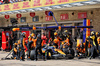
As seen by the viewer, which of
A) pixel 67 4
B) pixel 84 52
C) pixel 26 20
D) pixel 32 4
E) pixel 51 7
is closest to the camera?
pixel 84 52

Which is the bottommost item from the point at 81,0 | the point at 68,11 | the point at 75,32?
the point at 75,32

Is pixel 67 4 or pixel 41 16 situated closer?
pixel 67 4

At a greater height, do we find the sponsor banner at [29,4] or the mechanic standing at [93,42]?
the sponsor banner at [29,4]

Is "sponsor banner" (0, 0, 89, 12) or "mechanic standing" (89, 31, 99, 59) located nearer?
"mechanic standing" (89, 31, 99, 59)

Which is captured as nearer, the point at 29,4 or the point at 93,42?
the point at 93,42

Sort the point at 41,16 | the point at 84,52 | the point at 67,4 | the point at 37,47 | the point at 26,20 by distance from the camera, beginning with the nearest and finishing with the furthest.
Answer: the point at 37,47, the point at 84,52, the point at 67,4, the point at 41,16, the point at 26,20

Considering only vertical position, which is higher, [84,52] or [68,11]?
[68,11]

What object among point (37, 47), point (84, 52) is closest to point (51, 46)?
point (37, 47)

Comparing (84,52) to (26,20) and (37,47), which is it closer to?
(37,47)

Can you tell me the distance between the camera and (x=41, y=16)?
26672mm

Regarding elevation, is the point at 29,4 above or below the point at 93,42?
above

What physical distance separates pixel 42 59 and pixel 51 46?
1068mm

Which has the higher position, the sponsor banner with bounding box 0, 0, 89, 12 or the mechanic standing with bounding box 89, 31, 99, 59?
the sponsor banner with bounding box 0, 0, 89, 12

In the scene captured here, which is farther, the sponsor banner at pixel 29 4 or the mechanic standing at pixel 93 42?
the sponsor banner at pixel 29 4
